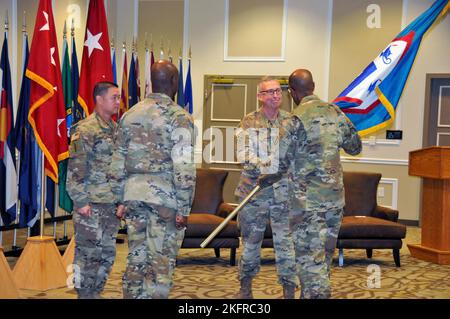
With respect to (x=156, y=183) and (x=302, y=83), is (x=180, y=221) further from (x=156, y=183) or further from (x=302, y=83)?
(x=302, y=83)

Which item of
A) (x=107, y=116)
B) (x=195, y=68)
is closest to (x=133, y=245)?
(x=107, y=116)

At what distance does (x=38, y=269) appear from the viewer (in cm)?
429

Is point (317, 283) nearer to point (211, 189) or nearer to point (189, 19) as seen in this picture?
point (211, 189)

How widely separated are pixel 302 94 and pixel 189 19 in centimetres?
568

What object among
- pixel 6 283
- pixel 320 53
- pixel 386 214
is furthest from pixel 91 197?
pixel 320 53

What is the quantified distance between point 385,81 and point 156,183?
6.45 feet

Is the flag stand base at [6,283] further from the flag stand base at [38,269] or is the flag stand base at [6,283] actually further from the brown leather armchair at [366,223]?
the brown leather armchair at [366,223]

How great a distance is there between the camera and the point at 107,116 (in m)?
3.67

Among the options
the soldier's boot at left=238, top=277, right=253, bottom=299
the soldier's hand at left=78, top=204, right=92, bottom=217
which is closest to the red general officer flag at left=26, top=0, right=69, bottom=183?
the soldier's hand at left=78, top=204, right=92, bottom=217

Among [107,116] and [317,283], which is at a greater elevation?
[107,116]

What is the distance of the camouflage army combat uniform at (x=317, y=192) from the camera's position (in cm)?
330

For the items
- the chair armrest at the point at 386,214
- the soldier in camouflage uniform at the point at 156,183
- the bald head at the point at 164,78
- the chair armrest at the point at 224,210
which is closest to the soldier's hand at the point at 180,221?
the soldier in camouflage uniform at the point at 156,183

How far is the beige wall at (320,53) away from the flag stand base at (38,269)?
3.91m

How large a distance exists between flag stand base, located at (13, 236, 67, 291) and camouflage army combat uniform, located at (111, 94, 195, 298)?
5.08 ft
